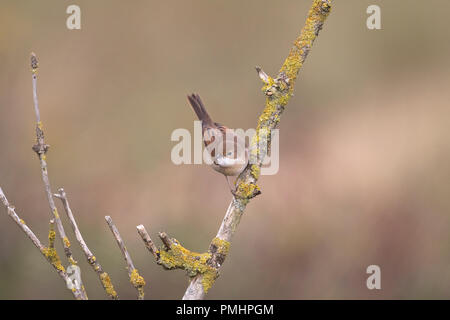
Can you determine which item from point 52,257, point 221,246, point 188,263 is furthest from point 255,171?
point 52,257

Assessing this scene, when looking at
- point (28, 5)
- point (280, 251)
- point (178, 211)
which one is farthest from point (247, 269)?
point (28, 5)

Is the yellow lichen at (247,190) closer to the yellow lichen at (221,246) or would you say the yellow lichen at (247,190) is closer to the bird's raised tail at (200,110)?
the yellow lichen at (221,246)

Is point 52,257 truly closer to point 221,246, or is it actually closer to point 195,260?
point 195,260

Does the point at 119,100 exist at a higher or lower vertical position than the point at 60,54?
lower

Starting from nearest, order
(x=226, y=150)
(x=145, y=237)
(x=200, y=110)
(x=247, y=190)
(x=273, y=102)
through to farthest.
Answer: (x=145, y=237)
(x=247, y=190)
(x=273, y=102)
(x=226, y=150)
(x=200, y=110)

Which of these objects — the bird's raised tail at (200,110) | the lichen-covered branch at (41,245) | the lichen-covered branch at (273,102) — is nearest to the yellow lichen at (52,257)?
the lichen-covered branch at (41,245)

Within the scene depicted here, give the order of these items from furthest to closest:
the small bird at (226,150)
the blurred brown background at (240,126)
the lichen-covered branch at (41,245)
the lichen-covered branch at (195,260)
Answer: the blurred brown background at (240,126), the small bird at (226,150), the lichen-covered branch at (195,260), the lichen-covered branch at (41,245)
